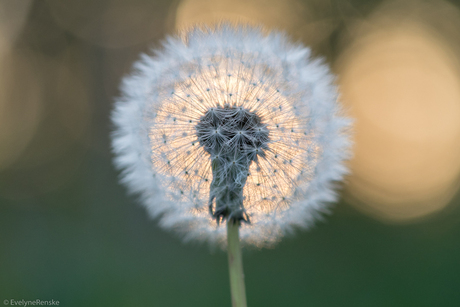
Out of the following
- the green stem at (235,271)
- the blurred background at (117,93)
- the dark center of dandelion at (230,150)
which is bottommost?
the green stem at (235,271)

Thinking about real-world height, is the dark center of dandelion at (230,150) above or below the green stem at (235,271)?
above

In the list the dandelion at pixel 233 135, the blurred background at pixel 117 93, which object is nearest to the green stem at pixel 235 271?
the dandelion at pixel 233 135

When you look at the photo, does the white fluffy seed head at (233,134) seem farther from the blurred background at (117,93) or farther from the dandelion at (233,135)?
the blurred background at (117,93)

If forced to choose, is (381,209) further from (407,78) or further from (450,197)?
(407,78)

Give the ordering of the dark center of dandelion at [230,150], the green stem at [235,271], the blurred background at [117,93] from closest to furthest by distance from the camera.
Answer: the green stem at [235,271] < the dark center of dandelion at [230,150] < the blurred background at [117,93]

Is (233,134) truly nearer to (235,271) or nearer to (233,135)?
(233,135)

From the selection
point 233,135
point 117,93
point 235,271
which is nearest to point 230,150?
point 233,135

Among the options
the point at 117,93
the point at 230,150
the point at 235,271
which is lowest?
the point at 235,271

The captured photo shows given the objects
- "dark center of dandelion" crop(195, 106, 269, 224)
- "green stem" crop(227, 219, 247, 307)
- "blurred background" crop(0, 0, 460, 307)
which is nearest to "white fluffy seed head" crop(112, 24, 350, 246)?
"dark center of dandelion" crop(195, 106, 269, 224)

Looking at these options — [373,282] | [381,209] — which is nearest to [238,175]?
[373,282]
